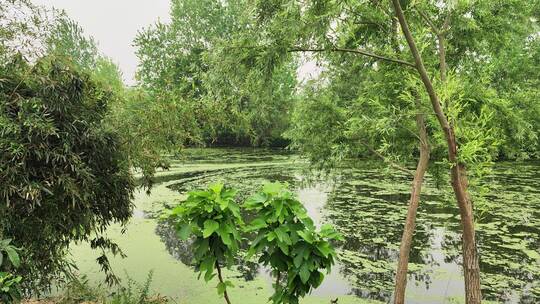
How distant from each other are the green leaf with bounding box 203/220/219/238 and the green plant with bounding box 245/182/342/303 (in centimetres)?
24

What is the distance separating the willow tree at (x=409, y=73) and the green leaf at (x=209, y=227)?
1.60 meters

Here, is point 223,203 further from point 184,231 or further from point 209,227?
point 184,231

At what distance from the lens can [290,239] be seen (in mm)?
2525

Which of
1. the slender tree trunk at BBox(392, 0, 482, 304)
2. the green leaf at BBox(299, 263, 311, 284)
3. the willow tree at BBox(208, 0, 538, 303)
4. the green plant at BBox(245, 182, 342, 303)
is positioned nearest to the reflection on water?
the willow tree at BBox(208, 0, 538, 303)

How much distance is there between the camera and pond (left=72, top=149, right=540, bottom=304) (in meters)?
5.89

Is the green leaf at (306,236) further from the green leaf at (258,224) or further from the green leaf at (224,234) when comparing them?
Result: the green leaf at (224,234)

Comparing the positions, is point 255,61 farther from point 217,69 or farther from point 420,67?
point 420,67

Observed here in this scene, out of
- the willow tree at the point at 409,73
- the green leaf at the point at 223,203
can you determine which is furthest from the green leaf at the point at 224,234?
the willow tree at the point at 409,73

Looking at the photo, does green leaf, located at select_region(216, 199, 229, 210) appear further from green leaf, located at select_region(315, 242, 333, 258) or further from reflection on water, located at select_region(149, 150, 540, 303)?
reflection on water, located at select_region(149, 150, 540, 303)

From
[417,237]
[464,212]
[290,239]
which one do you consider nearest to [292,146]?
[464,212]

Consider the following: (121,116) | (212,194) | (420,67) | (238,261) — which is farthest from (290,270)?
(238,261)

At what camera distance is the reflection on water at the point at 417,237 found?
6.13 m

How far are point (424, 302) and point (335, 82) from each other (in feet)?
10.6

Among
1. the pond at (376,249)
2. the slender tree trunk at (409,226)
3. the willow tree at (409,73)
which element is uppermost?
the willow tree at (409,73)
